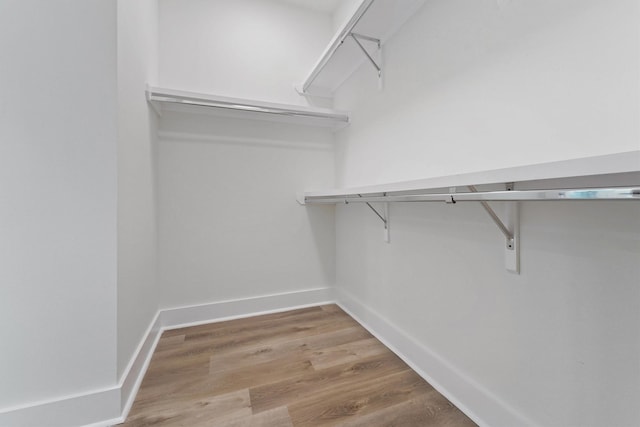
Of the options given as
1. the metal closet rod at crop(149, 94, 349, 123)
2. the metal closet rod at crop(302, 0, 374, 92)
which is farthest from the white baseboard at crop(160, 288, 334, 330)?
the metal closet rod at crop(302, 0, 374, 92)

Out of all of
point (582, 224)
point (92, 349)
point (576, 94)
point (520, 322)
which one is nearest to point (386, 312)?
point (520, 322)

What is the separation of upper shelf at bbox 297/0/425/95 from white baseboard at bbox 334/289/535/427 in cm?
158

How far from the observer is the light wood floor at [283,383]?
97 cm

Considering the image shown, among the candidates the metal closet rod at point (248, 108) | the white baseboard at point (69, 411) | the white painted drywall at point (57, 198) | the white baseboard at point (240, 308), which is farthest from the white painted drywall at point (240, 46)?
the white baseboard at point (69, 411)

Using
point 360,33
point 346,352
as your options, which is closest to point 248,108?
point 360,33

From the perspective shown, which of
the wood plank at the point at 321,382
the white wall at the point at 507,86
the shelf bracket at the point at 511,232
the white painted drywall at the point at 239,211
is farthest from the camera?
the white painted drywall at the point at 239,211

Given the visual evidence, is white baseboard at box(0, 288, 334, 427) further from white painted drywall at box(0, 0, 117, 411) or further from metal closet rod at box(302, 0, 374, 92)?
metal closet rod at box(302, 0, 374, 92)

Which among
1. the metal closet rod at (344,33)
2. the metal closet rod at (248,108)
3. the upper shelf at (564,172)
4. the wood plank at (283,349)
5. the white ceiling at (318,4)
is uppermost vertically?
the white ceiling at (318,4)

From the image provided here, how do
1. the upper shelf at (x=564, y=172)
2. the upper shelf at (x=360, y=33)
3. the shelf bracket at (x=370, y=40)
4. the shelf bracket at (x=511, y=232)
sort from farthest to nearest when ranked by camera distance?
the shelf bracket at (x=370, y=40), the upper shelf at (x=360, y=33), the shelf bracket at (x=511, y=232), the upper shelf at (x=564, y=172)

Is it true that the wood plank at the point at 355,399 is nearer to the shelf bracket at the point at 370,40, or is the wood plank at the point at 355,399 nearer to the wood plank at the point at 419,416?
the wood plank at the point at 419,416

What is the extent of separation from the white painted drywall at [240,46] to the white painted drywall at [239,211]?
29 centimetres

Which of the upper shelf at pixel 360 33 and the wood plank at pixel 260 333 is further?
the wood plank at pixel 260 333

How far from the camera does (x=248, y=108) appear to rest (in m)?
1.64

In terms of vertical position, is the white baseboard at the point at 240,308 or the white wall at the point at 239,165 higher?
the white wall at the point at 239,165
